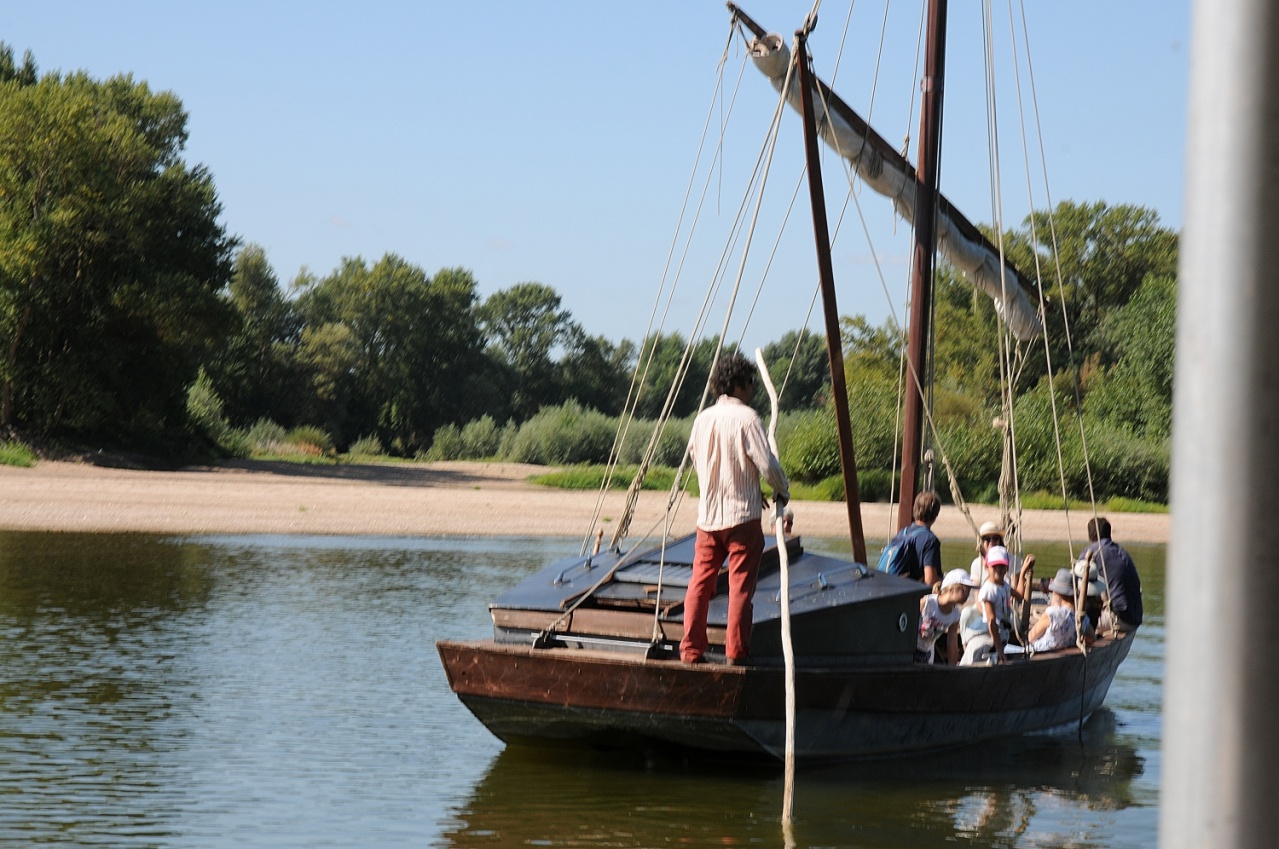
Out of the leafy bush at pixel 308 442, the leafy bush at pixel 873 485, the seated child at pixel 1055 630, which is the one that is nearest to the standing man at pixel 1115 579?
the seated child at pixel 1055 630

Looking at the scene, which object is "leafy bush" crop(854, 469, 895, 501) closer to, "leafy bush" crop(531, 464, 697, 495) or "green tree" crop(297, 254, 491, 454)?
"leafy bush" crop(531, 464, 697, 495)

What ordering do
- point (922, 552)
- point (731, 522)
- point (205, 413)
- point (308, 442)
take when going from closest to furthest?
1. point (731, 522)
2. point (922, 552)
3. point (205, 413)
4. point (308, 442)

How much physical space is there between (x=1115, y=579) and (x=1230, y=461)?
35.7 ft

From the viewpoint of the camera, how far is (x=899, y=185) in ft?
44.0

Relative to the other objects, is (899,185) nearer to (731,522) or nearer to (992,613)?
(992,613)

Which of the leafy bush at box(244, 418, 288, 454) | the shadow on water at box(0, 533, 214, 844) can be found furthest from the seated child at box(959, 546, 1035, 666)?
the leafy bush at box(244, 418, 288, 454)

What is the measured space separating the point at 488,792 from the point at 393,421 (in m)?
73.8

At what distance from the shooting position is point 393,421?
81.4 meters

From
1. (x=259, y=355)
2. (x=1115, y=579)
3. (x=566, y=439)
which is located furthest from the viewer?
(x=259, y=355)

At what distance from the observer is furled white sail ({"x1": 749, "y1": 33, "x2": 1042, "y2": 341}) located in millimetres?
11766

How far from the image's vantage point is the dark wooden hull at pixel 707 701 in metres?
8.26

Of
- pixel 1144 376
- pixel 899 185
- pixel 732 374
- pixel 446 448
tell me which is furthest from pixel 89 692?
pixel 446 448

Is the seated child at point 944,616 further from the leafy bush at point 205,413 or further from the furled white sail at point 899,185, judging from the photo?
the leafy bush at point 205,413

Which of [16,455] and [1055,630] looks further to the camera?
[16,455]
